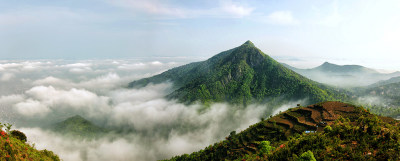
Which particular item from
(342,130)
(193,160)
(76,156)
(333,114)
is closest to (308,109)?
(333,114)

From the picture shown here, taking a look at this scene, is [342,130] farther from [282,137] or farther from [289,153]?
[282,137]

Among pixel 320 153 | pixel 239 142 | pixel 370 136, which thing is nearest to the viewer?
pixel 320 153

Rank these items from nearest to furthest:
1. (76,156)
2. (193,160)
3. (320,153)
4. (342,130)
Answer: (320,153) < (342,130) < (193,160) < (76,156)

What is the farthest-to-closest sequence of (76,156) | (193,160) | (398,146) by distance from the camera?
(76,156), (193,160), (398,146)

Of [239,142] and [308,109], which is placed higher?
[308,109]

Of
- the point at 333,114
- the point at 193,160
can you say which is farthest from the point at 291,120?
the point at 193,160

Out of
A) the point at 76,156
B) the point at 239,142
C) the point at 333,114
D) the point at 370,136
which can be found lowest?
the point at 76,156

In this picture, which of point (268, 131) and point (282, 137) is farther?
point (268, 131)

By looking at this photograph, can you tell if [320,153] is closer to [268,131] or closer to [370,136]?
[370,136]

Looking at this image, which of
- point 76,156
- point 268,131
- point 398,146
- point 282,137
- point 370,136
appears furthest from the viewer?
point 76,156
